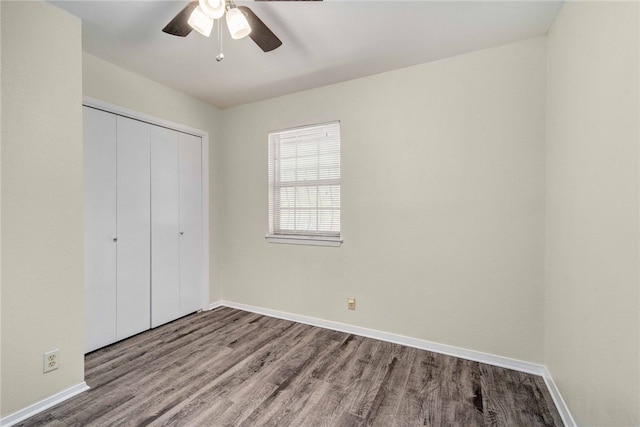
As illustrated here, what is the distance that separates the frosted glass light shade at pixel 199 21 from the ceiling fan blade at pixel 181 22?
0.04 metres

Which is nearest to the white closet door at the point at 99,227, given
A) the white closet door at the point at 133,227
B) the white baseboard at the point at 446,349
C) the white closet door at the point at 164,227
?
the white closet door at the point at 133,227

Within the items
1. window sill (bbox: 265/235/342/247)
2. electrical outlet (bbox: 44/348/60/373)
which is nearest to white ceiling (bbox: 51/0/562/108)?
window sill (bbox: 265/235/342/247)

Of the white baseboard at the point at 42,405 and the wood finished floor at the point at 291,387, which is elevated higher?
the white baseboard at the point at 42,405

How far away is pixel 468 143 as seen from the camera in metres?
2.28

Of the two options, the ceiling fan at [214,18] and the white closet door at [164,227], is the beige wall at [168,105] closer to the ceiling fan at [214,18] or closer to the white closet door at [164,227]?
the white closet door at [164,227]

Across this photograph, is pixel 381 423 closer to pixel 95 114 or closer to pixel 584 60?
pixel 584 60

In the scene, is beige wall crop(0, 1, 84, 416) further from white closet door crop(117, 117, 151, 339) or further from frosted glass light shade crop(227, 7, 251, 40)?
frosted glass light shade crop(227, 7, 251, 40)

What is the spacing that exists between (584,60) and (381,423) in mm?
2255

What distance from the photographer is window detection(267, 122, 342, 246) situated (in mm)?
2945

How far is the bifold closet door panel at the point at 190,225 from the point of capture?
3.17m

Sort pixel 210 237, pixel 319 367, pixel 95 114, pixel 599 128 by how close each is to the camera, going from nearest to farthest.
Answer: pixel 599 128
pixel 319 367
pixel 95 114
pixel 210 237

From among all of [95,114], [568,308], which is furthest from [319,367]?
[95,114]

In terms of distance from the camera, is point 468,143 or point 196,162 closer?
point 468,143

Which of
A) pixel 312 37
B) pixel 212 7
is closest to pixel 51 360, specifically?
pixel 212 7
